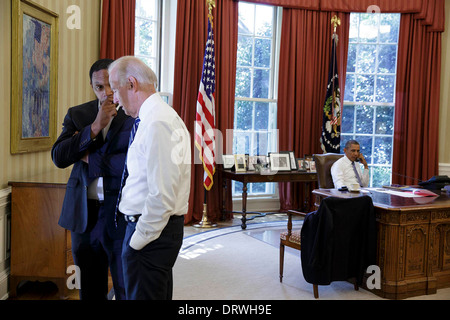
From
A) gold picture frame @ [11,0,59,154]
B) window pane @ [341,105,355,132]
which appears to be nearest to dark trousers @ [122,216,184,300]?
gold picture frame @ [11,0,59,154]

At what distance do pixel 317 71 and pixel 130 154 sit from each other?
19.4 ft

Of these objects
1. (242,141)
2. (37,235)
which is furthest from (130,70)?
(242,141)

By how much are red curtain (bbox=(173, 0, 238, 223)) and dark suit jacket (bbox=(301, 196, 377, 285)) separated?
9.66ft

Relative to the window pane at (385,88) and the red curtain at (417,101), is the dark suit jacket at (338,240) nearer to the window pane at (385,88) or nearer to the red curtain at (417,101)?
the red curtain at (417,101)

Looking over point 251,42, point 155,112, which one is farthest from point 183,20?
point 155,112

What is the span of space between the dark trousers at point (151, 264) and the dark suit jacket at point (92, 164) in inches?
13.6

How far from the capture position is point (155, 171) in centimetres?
189

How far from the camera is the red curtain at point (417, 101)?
7625 millimetres

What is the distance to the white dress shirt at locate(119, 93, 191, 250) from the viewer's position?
188cm

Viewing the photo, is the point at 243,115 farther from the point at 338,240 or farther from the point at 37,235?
the point at 37,235

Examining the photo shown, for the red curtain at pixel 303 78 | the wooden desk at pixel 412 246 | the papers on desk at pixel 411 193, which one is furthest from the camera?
the red curtain at pixel 303 78

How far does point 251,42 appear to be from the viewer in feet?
24.3

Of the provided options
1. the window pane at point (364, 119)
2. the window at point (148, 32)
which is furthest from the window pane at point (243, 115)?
the window pane at point (364, 119)

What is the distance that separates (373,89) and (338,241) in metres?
4.72
